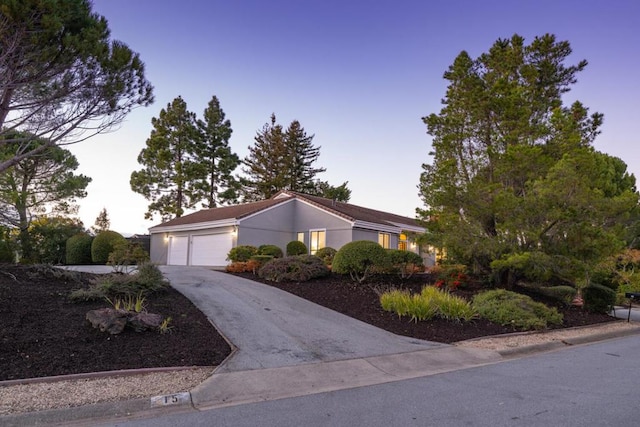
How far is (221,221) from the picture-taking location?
22.6m

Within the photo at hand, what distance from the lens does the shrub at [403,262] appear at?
47.5ft

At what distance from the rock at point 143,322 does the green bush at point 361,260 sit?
7734 mm

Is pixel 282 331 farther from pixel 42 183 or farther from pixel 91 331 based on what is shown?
pixel 42 183

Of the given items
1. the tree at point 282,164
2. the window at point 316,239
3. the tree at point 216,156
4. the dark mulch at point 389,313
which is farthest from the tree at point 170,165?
the dark mulch at point 389,313

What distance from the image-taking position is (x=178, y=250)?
26.1 meters

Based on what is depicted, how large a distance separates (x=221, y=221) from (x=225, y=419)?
18727 millimetres

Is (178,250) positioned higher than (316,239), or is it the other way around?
(316,239)

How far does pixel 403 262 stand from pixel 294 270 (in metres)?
3.79

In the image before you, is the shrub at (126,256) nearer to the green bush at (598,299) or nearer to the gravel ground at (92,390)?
the gravel ground at (92,390)

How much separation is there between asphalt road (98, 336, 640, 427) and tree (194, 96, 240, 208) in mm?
35246

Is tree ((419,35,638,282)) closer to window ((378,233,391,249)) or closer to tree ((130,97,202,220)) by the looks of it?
window ((378,233,391,249))

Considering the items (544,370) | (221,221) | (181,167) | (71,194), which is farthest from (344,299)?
(181,167)

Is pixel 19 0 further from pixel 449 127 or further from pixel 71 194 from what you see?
pixel 71 194

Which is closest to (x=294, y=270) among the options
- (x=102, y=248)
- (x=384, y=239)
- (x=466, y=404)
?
(x=466, y=404)
